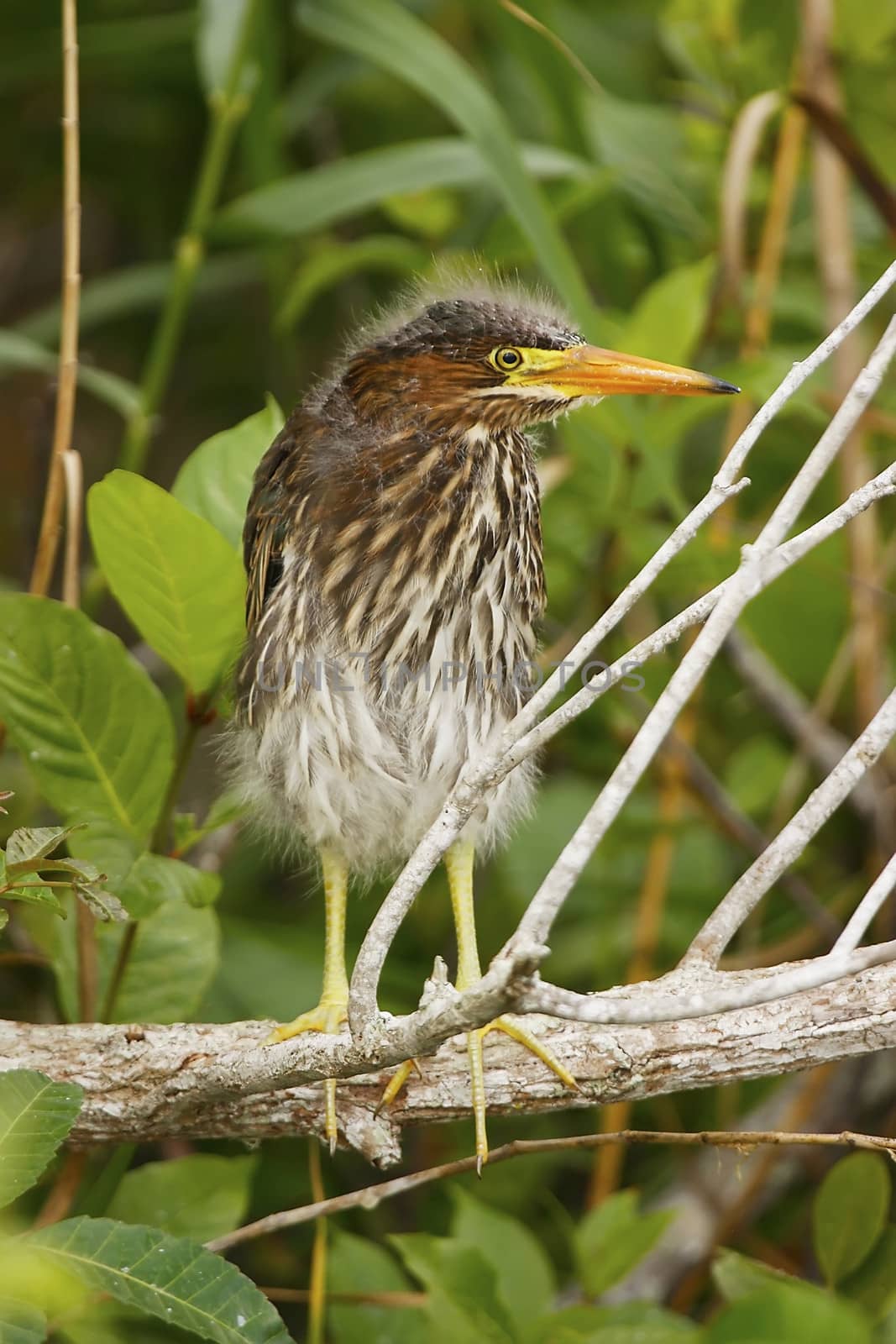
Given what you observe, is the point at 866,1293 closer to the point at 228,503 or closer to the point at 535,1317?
the point at 535,1317

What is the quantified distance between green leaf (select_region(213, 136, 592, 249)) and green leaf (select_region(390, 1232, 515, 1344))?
149 cm

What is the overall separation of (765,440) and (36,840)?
1.75 metres

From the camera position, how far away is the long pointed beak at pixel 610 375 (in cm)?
152

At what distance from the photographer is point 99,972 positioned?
1.78 m

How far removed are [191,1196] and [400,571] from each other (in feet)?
2.48

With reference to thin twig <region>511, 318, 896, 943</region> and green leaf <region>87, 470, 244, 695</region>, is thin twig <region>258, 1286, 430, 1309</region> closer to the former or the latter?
green leaf <region>87, 470, 244, 695</region>

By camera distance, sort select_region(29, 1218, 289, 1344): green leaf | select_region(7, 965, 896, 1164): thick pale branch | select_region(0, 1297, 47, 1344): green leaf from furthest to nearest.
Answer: select_region(7, 965, 896, 1164): thick pale branch < select_region(29, 1218, 289, 1344): green leaf < select_region(0, 1297, 47, 1344): green leaf

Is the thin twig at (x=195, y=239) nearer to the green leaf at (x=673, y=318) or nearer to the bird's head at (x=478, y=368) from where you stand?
the bird's head at (x=478, y=368)

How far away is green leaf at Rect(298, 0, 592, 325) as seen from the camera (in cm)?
198

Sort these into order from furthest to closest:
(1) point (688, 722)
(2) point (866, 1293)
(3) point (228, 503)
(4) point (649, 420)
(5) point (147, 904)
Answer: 1. (1) point (688, 722)
2. (4) point (649, 420)
3. (2) point (866, 1293)
4. (3) point (228, 503)
5. (5) point (147, 904)

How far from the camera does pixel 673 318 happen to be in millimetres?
2148

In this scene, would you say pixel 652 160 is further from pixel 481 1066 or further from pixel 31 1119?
pixel 31 1119

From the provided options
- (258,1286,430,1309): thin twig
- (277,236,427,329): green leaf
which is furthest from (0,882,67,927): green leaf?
(277,236,427,329): green leaf

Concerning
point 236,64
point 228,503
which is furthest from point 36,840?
point 236,64
